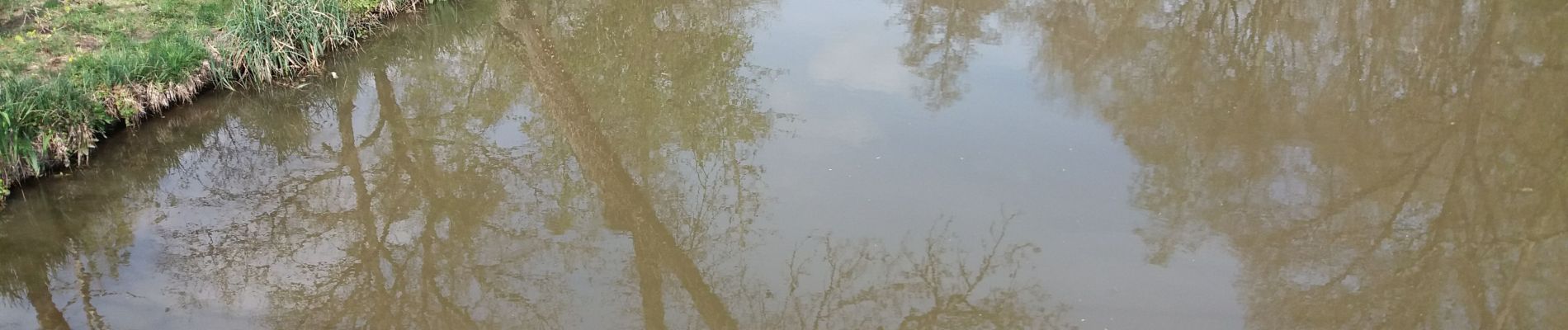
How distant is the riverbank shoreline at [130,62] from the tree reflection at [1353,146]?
18.6ft

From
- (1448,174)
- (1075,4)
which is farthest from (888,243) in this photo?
(1075,4)

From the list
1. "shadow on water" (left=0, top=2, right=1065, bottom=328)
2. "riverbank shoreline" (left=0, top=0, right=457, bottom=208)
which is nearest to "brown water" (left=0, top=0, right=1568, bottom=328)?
"shadow on water" (left=0, top=2, right=1065, bottom=328)

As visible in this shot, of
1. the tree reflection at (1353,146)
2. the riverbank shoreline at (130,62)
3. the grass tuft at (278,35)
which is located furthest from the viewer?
the grass tuft at (278,35)

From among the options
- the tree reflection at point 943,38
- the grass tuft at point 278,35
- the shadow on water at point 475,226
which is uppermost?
the tree reflection at point 943,38

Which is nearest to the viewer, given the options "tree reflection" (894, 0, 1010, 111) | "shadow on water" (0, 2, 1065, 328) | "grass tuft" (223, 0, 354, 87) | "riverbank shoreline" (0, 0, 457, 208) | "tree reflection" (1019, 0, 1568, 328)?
"shadow on water" (0, 2, 1065, 328)

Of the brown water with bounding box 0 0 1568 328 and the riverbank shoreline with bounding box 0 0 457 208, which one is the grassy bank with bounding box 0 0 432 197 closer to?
the riverbank shoreline with bounding box 0 0 457 208

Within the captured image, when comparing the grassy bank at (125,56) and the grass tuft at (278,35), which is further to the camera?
the grass tuft at (278,35)

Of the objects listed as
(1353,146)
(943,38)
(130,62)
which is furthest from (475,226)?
(1353,146)

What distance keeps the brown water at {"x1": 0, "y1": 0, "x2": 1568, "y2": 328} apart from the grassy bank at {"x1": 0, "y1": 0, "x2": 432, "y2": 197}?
7.2 inches

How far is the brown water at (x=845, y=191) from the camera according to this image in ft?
16.5

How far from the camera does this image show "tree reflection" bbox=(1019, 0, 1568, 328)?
5133mm

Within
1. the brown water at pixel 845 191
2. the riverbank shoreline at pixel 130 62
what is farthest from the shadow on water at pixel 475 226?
the riverbank shoreline at pixel 130 62

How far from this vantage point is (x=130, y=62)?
680 cm

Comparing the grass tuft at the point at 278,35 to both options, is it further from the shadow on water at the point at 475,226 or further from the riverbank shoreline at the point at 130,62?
the shadow on water at the point at 475,226
